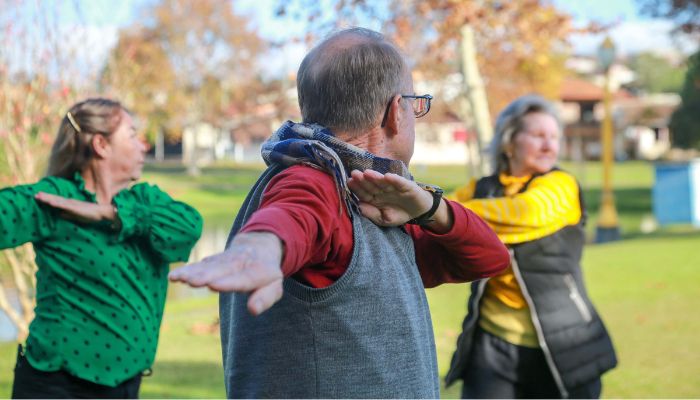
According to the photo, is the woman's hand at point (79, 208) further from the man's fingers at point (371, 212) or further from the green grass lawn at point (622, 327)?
the green grass lawn at point (622, 327)

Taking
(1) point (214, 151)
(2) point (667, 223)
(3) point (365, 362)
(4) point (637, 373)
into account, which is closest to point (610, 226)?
(2) point (667, 223)

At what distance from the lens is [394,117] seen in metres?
2.17

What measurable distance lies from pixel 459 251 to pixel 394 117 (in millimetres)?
427

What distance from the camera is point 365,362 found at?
210cm

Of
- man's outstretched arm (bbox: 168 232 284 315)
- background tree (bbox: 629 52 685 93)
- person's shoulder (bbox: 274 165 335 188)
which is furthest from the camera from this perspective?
background tree (bbox: 629 52 685 93)

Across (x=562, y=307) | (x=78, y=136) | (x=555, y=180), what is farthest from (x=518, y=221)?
(x=78, y=136)

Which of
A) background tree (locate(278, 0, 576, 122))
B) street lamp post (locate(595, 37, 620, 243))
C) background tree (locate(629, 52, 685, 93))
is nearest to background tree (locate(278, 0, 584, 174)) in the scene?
background tree (locate(278, 0, 576, 122))

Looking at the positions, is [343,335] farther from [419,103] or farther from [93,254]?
[93,254]

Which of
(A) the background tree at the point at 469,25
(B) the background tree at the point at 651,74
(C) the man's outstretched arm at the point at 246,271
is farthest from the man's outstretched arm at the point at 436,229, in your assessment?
(B) the background tree at the point at 651,74

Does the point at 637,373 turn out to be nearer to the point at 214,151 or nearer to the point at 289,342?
the point at 289,342

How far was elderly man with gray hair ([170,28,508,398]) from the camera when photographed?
6.69ft

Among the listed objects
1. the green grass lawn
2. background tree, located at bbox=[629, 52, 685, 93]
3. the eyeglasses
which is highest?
background tree, located at bbox=[629, 52, 685, 93]

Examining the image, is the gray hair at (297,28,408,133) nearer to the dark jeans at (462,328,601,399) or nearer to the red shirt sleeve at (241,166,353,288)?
the red shirt sleeve at (241,166,353,288)

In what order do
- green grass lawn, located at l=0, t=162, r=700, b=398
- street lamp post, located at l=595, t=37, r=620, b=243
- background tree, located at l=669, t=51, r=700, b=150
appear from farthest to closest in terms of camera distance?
background tree, located at l=669, t=51, r=700, b=150
street lamp post, located at l=595, t=37, r=620, b=243
green grass lawn, located at l=0, t=162, r=700, b=398
